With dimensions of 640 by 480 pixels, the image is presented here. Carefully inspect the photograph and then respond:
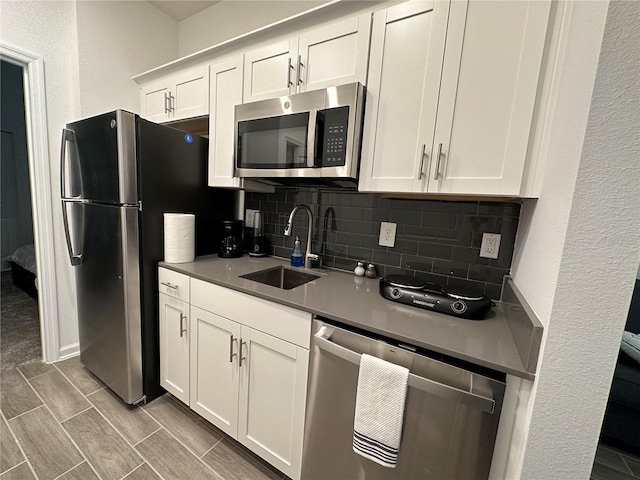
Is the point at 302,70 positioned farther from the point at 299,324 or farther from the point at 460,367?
the point at 460,367

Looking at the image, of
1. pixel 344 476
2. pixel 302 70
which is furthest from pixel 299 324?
pixel 302 70

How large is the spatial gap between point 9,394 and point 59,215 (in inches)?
48.2

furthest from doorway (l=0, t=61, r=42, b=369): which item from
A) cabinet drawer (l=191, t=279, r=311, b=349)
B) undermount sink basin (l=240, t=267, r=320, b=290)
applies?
undermount sink basin (l=240, t=267, r=320, b=290)

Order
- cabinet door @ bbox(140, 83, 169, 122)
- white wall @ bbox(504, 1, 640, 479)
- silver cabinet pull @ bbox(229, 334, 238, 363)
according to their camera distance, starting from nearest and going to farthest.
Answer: white wall @ bbox(504, 1, 640, 479) → silver cabinet pull @ bbox(229, 334, 238, 363) → cabinet door @ bbox(140, 83, 169, 122)

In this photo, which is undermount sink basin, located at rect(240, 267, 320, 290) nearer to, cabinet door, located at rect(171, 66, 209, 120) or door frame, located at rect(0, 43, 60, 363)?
cabinet door, located at rect(171, 66, 209, 120)

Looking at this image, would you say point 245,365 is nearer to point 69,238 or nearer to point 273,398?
point 273,398

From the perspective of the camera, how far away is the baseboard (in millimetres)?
2154

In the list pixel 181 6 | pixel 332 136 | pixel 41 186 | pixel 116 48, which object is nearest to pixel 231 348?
pixel 332 136

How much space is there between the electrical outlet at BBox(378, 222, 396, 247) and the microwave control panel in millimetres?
496

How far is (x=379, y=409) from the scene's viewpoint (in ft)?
3.03

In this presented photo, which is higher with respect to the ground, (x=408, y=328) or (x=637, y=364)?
(x=408, y=328)

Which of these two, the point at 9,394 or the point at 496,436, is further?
the point at 9,394

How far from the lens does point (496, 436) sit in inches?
33.0

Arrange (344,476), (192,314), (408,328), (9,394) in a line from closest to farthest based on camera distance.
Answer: (408,328) < (344,476) < (192,314) < (9,394)
